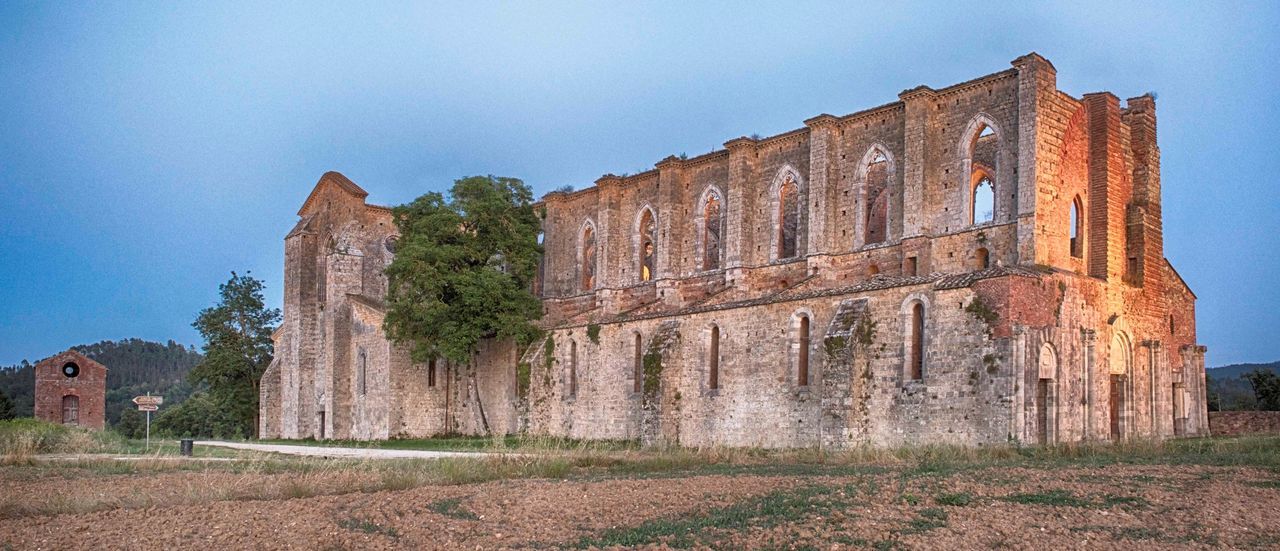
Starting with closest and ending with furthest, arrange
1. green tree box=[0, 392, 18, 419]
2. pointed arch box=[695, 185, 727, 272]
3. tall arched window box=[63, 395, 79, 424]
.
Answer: pointed arch box=[695, 185, 727, 272], green tree box=[0, 392, 18, 419], tall arched window box=[63, 395, 79, 424]

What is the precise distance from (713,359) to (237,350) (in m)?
31.6

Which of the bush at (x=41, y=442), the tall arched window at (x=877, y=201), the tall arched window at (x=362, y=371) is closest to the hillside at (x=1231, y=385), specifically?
the tall arched window at (x=877, y=201)

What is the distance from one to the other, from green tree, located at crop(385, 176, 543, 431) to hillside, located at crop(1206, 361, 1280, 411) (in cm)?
3292

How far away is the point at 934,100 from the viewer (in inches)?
1186

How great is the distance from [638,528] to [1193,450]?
12.8 m

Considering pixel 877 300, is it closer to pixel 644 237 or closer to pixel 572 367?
pixel 572 367

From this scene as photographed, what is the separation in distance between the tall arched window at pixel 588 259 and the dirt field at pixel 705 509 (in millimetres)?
26800

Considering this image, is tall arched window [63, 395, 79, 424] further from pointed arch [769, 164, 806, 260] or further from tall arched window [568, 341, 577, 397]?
pointed arch [769, 164, 806, 260]

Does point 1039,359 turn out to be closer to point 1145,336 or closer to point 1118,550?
point 1145,336

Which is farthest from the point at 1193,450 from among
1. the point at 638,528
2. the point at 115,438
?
the point at 115,438

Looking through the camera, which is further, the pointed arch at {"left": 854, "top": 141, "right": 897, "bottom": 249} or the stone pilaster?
the pointed arch at {"left": 854, "top": 141, "right": 897, "bottom": 249}

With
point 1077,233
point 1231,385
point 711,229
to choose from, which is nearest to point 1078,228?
point 1077,233

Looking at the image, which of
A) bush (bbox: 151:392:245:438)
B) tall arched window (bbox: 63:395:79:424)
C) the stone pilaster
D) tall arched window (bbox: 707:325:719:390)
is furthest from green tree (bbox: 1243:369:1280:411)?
tall arched window (bbox: 63:395:79:424)

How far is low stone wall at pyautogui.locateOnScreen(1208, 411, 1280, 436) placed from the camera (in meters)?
29.7
